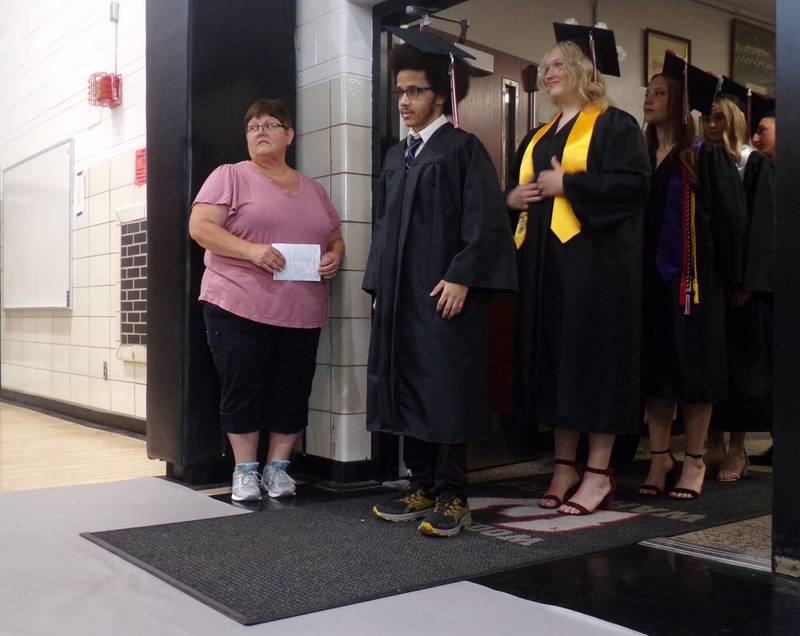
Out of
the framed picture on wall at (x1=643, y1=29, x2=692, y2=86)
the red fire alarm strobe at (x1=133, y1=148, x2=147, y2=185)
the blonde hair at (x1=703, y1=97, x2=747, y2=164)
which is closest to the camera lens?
the blonde hair at (x1=703, y1=97, x2=747, y2=164)

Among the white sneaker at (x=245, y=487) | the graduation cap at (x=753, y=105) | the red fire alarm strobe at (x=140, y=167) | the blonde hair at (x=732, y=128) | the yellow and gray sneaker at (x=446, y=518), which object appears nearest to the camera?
the yellow and gray sneaker at (x=446, y=518)

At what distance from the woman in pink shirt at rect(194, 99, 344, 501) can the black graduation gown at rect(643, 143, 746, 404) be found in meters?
1.19

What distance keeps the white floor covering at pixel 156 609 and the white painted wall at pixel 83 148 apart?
2742 millimetres

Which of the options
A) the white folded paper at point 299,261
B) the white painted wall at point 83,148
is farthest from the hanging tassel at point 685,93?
the white painted wall at point 83,148

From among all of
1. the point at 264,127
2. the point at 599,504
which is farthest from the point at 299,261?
the point at 599,504

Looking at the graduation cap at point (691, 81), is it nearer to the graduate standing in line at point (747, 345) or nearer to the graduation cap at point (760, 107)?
the graduate standing in line at point (747, 345)

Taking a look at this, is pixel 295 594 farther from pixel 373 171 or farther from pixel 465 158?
pixel 373 171

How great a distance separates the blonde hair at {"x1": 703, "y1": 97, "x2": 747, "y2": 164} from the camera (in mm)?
3490

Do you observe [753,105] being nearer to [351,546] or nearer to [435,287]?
[435,287]

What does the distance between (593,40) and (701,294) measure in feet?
3.23

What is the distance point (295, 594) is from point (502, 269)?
114cm

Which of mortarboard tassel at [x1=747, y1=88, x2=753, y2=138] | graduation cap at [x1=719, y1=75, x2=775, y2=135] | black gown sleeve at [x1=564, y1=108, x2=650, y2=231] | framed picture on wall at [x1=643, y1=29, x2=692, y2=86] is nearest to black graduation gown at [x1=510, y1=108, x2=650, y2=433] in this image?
black gown sleeve at [x1=564, y1=108, x2=650, y2=231]

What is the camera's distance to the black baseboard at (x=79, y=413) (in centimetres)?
503

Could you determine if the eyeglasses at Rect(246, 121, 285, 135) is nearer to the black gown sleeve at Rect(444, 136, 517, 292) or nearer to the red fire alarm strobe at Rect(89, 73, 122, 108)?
the black gown sleeve at Rect(444, 136, 517, 292)
